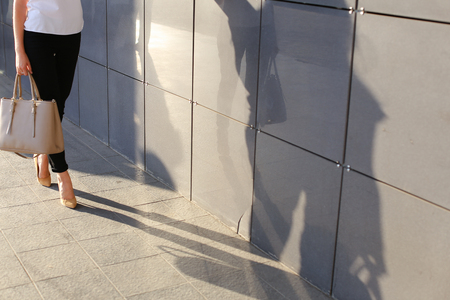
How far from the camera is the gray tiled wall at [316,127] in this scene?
2359 mm

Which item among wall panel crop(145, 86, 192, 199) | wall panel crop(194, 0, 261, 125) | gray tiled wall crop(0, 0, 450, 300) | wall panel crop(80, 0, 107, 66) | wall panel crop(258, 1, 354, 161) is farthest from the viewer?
wall panel crop(80, 0, 107, 66)

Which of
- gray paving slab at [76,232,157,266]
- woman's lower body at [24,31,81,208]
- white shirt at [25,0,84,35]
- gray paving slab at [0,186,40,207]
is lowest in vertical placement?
gray paving slab at [76,232,157,266]

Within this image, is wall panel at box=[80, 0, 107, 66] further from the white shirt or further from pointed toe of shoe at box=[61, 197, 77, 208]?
pointed toe of shoe at box=[61, 197, 77, 208]

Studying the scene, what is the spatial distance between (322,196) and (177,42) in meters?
1.90

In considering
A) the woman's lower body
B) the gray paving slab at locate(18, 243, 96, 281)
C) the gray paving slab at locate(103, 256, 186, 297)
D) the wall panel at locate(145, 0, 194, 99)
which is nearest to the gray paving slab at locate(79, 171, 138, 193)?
the woman's lower body

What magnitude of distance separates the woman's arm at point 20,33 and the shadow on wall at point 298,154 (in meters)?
1.39

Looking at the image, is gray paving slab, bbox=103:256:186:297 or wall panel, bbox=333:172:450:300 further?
gray paving slab, bbox=103:256:186:297

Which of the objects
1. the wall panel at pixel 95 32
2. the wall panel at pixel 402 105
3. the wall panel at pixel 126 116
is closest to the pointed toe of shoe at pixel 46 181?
the wall panel at pixel 126 116

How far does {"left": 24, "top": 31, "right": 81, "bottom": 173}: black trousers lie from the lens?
12.6 feet

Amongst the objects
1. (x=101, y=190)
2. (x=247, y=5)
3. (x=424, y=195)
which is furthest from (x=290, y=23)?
(x=101, y=190)

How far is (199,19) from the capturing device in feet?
12.7

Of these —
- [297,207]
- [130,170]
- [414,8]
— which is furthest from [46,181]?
[414,8]

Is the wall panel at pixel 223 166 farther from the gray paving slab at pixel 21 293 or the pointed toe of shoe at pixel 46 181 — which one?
the gray paving slab at pixel 21 293

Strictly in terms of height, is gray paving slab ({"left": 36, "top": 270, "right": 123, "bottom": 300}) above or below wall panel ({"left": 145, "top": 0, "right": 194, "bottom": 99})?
below
